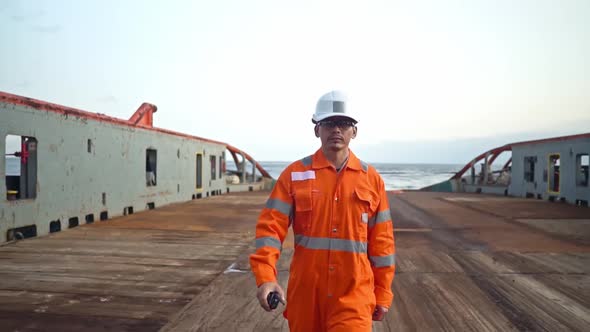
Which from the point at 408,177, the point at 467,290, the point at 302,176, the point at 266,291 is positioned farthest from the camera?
the point at 408,177

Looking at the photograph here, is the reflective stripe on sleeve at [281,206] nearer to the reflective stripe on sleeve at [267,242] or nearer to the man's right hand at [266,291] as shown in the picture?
the reflective stripe on sleeve at [267,242]

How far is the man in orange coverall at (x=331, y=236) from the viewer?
81.7 inches

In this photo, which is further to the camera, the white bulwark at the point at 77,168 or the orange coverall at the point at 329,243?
the white bulwark at the point at 77,168

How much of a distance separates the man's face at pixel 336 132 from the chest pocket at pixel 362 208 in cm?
27

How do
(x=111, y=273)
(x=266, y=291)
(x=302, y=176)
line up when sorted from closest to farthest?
(x=266, y=291), (x=302, y=176), (x=111, y=273)

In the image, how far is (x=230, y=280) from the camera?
15.7 ft

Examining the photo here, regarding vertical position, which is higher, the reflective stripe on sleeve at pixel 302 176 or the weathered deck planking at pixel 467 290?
the reflective stripe on sleeve at pixel 302 176

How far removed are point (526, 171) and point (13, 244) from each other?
18.7 m

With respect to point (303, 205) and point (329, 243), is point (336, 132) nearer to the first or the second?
point (303, 205)

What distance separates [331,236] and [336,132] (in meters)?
0.58

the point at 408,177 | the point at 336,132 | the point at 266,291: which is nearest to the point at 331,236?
the point at 266,291

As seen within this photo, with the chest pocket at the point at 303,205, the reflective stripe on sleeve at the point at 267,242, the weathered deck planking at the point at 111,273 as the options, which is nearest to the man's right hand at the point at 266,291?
the reflective stripe on sleeve at the point at 267,242

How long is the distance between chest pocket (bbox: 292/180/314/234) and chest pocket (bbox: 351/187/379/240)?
0.24 metres

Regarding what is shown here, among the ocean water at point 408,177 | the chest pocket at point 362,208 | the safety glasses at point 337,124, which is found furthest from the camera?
Answer: the ocean water at point 408,177
